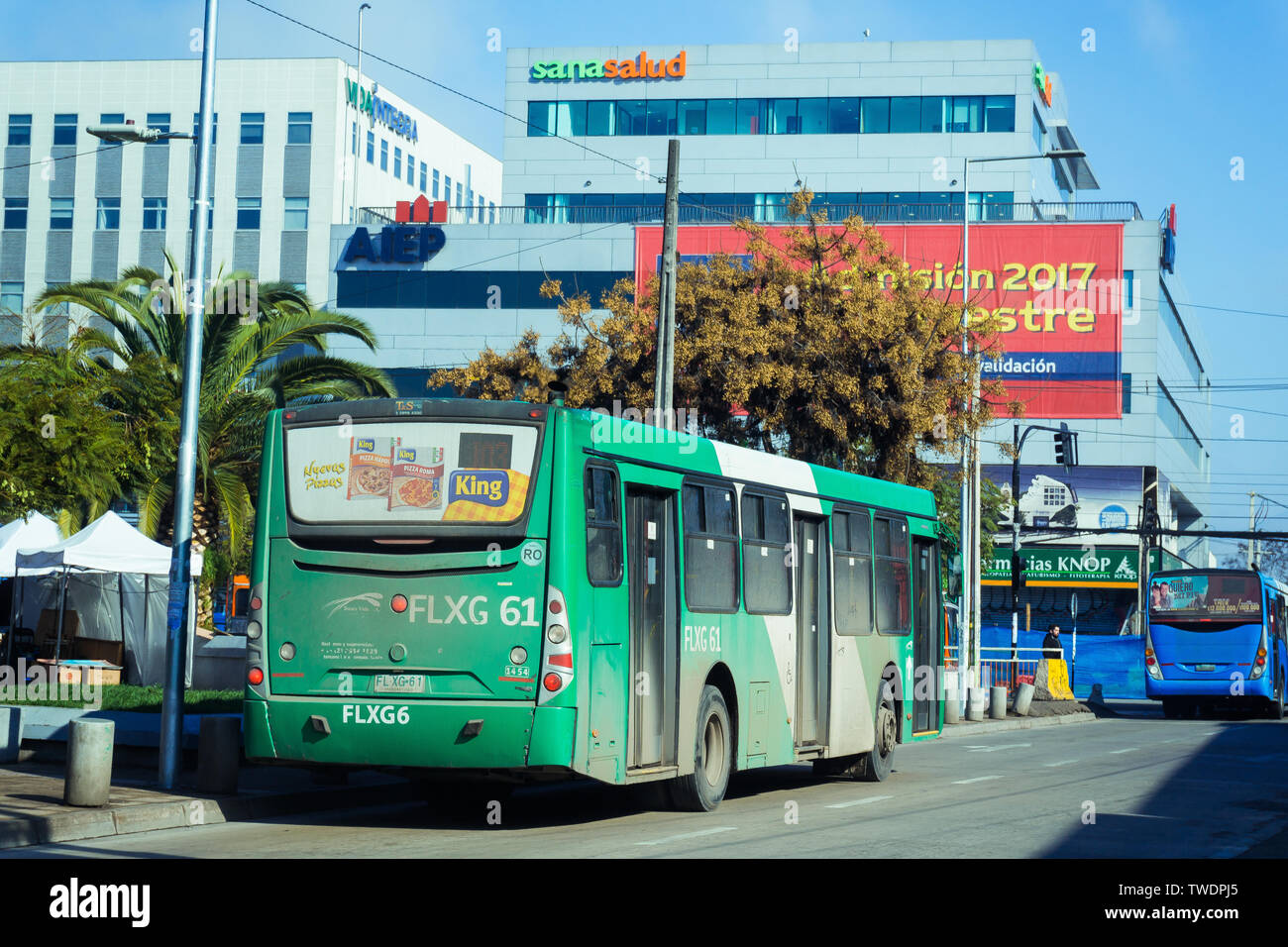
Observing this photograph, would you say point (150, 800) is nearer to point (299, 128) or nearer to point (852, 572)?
point (852, 572)

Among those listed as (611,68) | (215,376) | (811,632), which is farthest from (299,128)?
(811,632)

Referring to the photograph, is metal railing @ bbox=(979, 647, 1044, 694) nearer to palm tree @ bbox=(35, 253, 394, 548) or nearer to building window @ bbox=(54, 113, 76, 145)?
palm tree @ bbox=(35, 253, 394, 548)

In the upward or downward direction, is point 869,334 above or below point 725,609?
above

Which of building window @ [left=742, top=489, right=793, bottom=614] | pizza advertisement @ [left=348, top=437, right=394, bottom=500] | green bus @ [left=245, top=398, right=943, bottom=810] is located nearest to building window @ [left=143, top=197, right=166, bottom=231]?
building window @ [left=742, top=489, right=793, bottom=614]

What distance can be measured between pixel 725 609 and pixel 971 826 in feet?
9.27

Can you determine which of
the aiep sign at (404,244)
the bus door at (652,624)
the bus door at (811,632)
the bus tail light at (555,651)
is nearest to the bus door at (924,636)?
the bus door at (811,632)

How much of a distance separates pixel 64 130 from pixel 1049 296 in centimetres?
4470

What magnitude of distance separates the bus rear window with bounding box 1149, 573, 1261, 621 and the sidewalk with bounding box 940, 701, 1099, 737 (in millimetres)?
3014

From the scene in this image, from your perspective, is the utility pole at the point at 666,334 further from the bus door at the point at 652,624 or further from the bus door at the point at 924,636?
the bus door at the point at 652,624

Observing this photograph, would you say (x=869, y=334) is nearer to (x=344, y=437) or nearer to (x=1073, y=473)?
(x=344, y=437)

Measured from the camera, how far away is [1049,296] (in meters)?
60.7

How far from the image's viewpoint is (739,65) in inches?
2884
